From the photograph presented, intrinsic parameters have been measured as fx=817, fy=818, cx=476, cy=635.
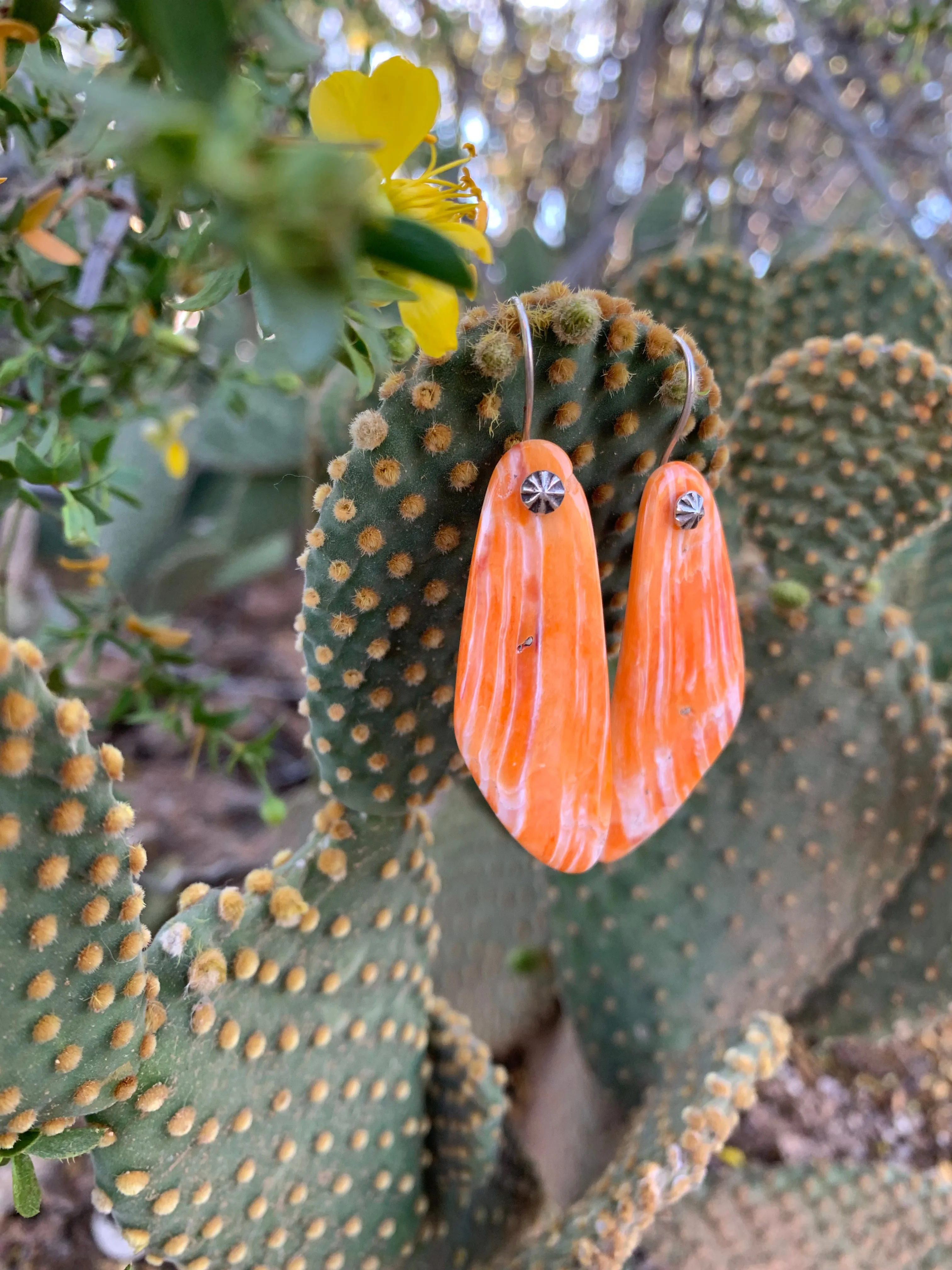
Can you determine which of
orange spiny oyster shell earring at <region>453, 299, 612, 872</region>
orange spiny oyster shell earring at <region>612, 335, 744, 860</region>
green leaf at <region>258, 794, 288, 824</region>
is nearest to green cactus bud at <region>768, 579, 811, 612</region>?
orange spiny oyster shell earring at <region>612, 335, 744, 860</region>

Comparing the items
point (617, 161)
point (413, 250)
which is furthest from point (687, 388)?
point (617, 161)

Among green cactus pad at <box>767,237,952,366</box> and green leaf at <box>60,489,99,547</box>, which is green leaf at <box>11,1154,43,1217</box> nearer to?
green leaf at <box>60,489,99,547</box>

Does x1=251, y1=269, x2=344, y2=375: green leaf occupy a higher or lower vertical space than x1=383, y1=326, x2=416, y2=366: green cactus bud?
lower

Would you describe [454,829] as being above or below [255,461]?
below

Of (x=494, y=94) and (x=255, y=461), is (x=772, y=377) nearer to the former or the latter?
(x=255, y=461)

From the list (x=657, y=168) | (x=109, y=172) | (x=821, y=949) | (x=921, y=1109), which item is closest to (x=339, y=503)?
(x=109, y=172)
